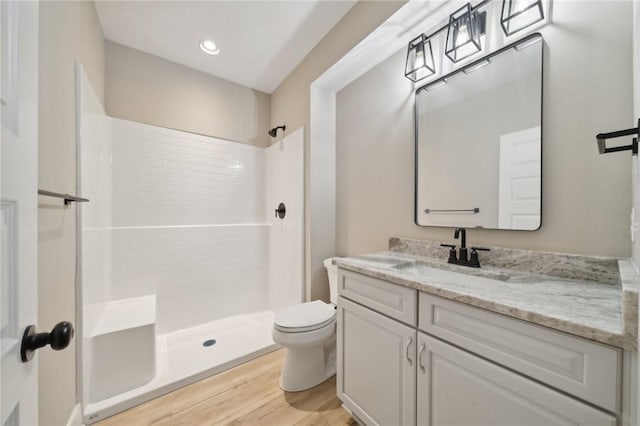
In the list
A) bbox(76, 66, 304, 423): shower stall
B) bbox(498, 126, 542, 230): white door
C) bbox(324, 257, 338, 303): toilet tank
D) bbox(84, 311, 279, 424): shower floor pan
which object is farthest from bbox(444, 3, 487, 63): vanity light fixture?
bbox(84, 311, 279, 424): shower floor pan

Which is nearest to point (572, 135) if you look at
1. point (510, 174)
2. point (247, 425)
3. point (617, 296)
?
point (510, 174)

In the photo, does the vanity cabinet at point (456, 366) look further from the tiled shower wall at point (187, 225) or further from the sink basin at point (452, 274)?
the tiled shower wall at point (187, 225)

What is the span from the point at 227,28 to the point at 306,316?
222cm

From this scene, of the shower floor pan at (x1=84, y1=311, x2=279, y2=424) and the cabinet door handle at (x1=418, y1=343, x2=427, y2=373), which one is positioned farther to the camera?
the shower floor pan at (x1=84, y1=311, x2=279, y2=424)

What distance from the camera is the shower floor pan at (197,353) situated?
144cm

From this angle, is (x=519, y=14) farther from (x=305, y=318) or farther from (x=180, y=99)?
(x=180, y=99)

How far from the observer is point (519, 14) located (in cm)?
107

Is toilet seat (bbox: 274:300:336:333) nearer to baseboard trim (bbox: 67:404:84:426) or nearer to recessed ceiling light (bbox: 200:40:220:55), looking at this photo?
baseboard trim (bbox: 67:404:84:426)

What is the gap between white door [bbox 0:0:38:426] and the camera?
1.29ft

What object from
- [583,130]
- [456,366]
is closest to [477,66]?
[583,130]

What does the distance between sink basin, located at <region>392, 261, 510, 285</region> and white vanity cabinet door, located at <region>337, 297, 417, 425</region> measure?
0.94 feet

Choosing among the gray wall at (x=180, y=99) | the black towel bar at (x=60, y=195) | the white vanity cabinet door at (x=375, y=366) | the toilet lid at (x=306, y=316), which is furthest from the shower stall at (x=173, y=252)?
the white vanity cabinet door at (x=375, y=366)

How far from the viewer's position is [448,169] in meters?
1.43

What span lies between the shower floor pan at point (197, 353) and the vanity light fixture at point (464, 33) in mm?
2430
